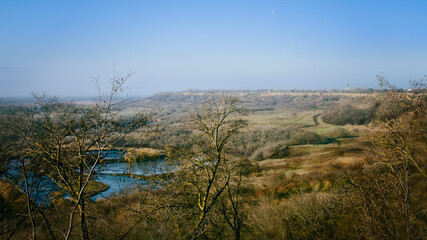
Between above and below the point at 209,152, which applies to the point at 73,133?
above

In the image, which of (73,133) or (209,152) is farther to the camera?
(209,152)

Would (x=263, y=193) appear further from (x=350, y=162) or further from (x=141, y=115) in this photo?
(x=141, y=115)

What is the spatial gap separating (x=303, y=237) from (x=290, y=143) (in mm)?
55462

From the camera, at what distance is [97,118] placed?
40.4ft

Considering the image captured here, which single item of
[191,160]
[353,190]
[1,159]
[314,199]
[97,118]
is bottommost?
[314,199]

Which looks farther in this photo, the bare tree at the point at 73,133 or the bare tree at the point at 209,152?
the bare tree at the point at 209,152

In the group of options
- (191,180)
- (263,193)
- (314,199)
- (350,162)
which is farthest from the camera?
(350,162)

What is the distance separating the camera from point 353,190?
1548 centimetres

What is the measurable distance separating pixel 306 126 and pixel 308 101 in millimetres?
61482

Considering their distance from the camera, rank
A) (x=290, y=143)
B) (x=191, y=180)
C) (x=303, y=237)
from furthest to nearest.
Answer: (x=290, y=143)
(x=303, y=237)
(x=191, y=180)

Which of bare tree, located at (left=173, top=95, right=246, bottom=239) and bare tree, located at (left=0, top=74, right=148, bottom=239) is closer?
bare tree, located at (left=0, top=74, right=148, bottom=239)

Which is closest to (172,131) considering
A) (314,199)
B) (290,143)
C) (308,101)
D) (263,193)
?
(263,193)

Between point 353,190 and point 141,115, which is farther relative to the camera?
point 353,190

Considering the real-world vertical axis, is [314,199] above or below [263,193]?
above
